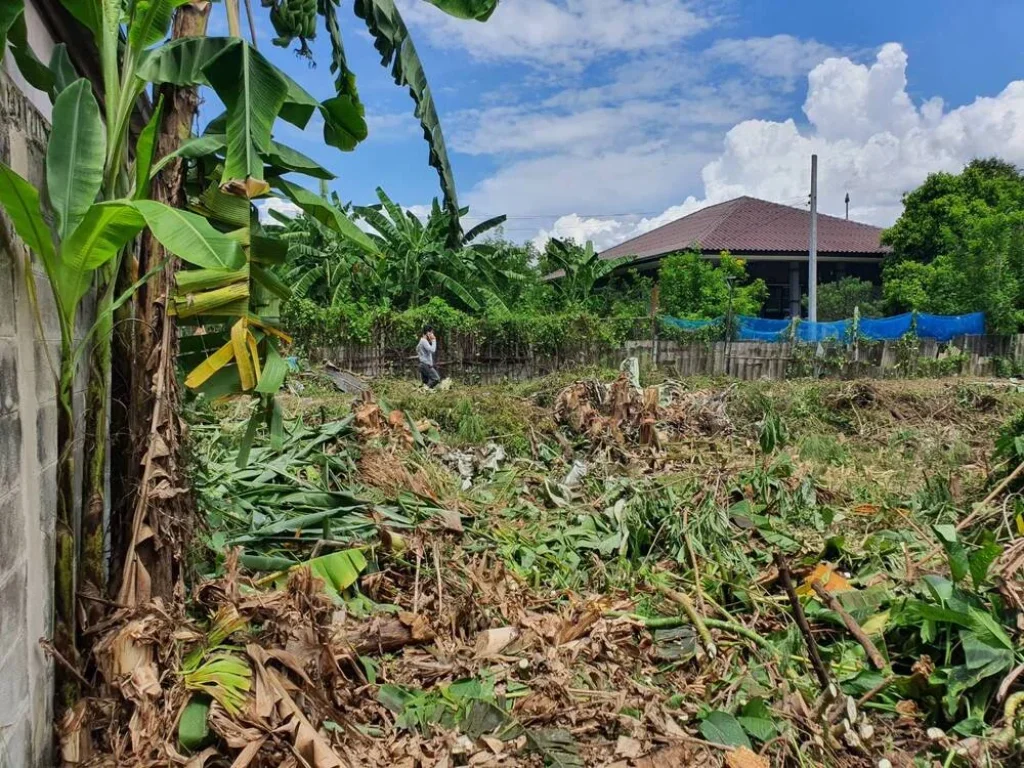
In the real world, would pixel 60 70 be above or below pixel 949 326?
above

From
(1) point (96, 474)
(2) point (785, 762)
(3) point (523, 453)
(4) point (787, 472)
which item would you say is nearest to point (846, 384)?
(4) point (787, 472)

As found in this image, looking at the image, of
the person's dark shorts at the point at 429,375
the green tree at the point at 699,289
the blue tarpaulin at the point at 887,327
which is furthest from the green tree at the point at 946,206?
the person's dark shorts at the point at 429,375

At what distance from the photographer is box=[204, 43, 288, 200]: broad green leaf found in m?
2.66

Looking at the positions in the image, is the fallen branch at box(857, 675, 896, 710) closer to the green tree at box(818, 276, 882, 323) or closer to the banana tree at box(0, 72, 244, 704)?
the banana tree at box(0, 72, 244, 704)

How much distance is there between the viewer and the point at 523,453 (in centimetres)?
764

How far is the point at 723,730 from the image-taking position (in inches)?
113

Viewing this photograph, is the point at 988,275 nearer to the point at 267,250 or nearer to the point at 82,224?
the point at 267,250

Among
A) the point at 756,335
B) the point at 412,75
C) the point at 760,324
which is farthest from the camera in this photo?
the point at 760,324

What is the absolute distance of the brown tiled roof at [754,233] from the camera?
22123 millimetres

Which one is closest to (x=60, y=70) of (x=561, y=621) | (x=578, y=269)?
(x=561, y=621)

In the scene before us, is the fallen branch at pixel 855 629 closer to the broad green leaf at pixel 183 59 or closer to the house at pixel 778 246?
the broad green leaf at pixel 183 59

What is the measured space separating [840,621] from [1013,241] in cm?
1554

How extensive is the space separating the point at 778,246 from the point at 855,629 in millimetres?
20407

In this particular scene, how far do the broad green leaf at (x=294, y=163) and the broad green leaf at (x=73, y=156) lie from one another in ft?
2.69
